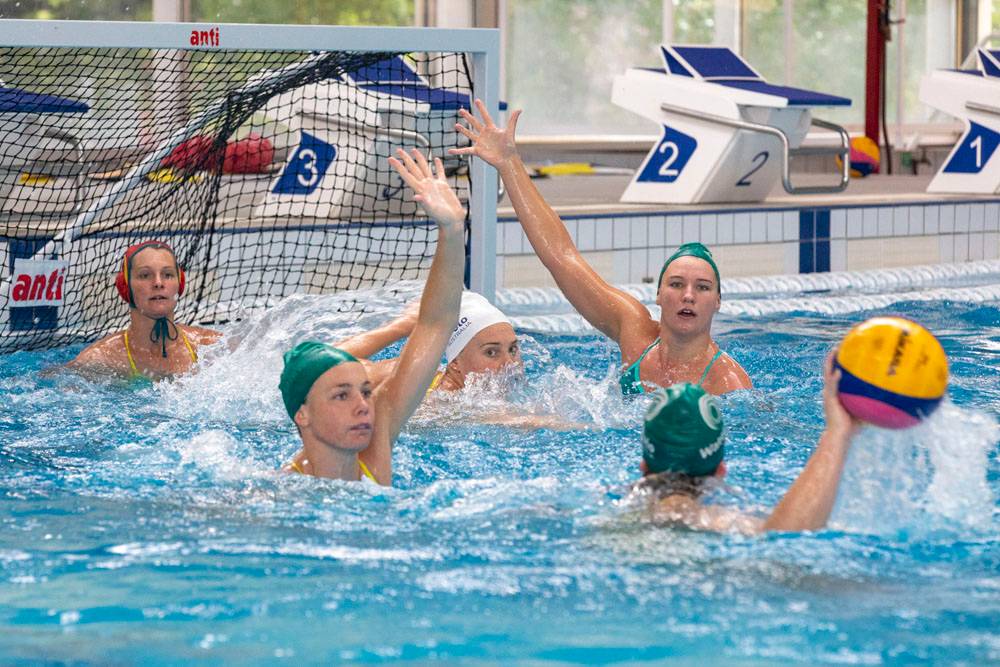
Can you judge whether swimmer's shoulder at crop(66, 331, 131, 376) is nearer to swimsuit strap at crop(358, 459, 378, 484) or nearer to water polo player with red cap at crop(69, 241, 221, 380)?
water polo player with red cap at crop(69, 241, 221, 380)

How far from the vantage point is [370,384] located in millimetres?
3629

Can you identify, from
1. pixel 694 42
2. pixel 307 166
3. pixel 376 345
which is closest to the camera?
pixel 376 345

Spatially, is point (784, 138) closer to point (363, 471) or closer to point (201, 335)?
point (201, 335)

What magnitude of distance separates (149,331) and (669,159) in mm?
5283

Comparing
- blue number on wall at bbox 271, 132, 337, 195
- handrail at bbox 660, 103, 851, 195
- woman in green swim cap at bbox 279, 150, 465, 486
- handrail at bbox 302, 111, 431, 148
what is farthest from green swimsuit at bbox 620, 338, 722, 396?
handrail at bbox 660, 103, 851, 195

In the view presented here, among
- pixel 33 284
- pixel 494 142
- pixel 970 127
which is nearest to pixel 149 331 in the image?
pixel 33 284

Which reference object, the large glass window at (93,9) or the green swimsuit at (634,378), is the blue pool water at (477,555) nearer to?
the green swimsuit at (634,378)

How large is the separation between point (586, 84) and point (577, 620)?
512 inches

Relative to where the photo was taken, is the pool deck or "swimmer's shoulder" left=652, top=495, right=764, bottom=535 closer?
"swimmer's shoulder" left=652, top=495, right=764, bottom=535

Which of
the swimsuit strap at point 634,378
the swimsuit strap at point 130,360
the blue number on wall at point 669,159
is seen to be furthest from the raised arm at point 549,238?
the blue number on wall at point 669,159

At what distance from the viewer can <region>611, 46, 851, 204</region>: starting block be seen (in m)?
9.70

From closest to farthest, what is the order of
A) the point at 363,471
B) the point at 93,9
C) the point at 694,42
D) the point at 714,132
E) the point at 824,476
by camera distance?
the point at 824,476
the point at 363,471
the point at 714,132
the point at 93,9
the point at 694,42

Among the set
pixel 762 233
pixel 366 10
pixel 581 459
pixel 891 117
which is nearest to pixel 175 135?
pixel 581 459

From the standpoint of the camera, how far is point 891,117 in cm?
1712
